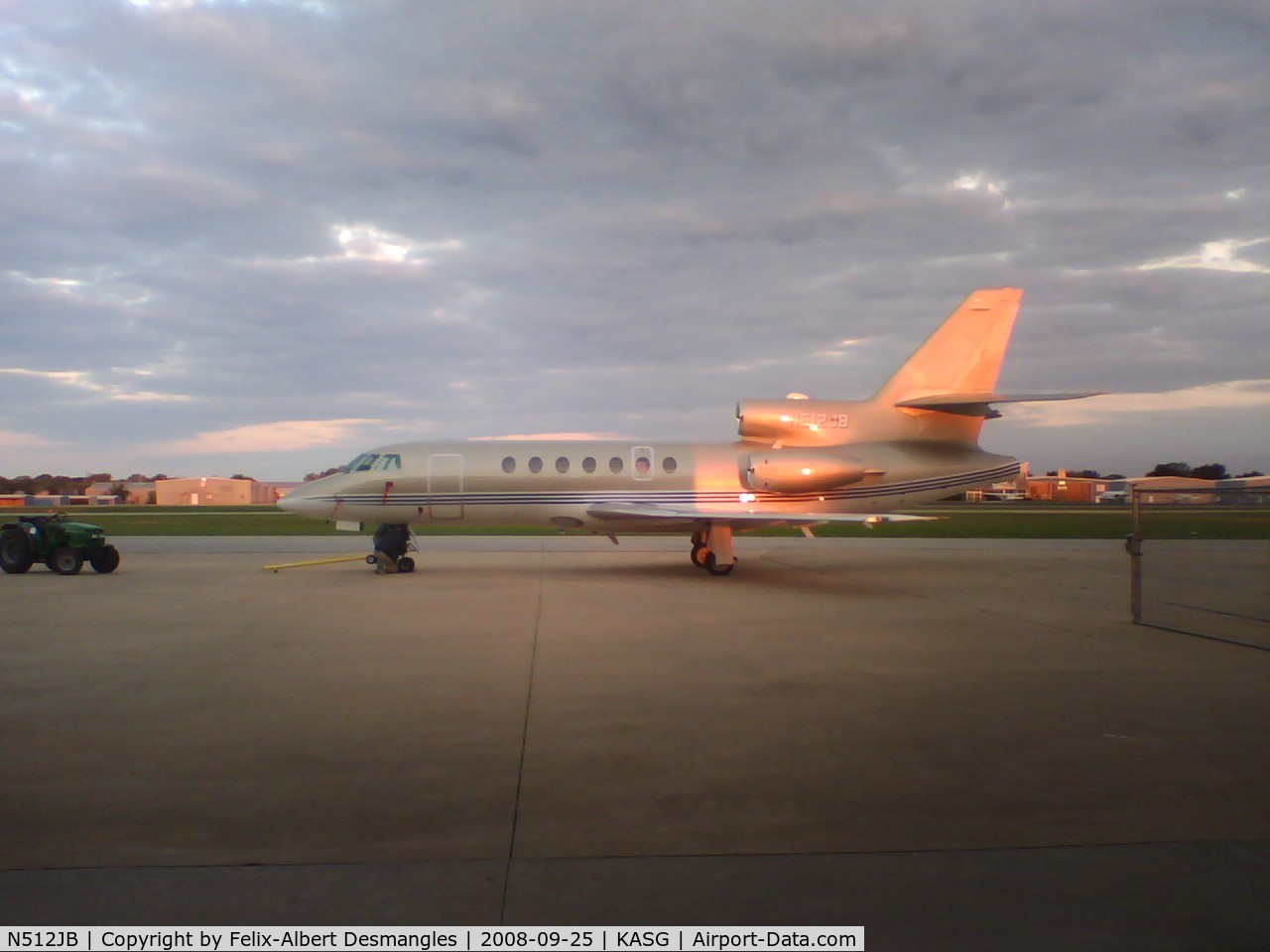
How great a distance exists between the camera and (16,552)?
18562 mm

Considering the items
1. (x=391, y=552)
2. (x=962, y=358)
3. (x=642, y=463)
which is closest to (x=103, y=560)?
(x=391, y=552)

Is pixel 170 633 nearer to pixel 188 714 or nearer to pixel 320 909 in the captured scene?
pixel 188 714

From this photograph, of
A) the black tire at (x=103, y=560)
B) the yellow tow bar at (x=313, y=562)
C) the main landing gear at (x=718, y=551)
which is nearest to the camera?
the main landing gear at (x=718, y=551)

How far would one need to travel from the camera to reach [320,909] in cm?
383

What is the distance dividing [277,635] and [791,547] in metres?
17.9

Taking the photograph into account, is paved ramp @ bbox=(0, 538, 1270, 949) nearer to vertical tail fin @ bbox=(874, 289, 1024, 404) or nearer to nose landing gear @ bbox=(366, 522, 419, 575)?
nose landing gear @ bbox=(366, 522, 419, 575)

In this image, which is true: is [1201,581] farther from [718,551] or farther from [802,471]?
[718,551]

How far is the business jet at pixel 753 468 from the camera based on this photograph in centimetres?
1920

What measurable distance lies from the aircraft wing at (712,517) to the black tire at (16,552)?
11592mm

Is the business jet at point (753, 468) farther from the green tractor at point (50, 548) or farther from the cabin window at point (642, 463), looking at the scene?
the green tractor at point (50, 548)

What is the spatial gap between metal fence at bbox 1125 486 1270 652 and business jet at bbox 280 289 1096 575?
4543mm

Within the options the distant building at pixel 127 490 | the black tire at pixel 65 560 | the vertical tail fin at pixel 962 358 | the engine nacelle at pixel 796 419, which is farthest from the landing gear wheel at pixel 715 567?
the distant building at pixel 127 490

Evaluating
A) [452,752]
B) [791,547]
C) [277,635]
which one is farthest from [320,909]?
[791,547]

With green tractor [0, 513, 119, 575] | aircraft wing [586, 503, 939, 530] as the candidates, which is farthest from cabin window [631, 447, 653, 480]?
green tractor [0, 513, 119, 575]
